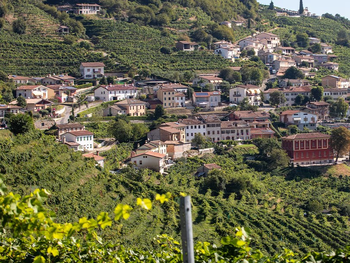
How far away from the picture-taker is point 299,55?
7331 cm

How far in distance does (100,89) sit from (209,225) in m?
28.1

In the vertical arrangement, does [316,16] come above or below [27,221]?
above

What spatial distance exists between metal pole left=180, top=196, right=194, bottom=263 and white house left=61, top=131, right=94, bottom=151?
33.0 metres

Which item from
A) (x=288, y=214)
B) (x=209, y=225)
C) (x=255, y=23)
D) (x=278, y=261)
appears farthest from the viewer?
(x=255, y=23)

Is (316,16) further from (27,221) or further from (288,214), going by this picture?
(27,221)

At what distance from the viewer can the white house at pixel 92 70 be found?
55.7 metres

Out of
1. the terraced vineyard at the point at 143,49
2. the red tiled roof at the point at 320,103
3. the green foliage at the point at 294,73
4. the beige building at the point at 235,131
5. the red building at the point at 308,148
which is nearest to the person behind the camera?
the red building at the point at 308,148

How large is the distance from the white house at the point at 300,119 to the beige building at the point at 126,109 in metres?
12.5

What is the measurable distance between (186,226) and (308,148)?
129 ft

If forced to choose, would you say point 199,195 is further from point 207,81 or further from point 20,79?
point 20,79

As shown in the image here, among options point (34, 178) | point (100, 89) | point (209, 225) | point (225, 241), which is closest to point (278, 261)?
point (225, 241)

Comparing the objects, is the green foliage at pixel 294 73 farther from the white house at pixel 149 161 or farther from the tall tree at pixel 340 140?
the white house at pixel 149 161

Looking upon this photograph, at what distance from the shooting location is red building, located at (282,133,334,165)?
42656 mm

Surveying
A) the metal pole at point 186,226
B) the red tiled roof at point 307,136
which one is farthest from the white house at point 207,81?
the metal pole at point 186,226
